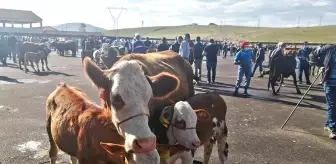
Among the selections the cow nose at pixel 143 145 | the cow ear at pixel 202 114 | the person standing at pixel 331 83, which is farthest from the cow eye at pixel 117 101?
the person standing at pixel 331 83

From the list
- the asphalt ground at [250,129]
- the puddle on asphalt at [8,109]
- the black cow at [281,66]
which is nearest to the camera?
the asphalt ground at [250,129]

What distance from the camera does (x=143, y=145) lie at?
2600 mm

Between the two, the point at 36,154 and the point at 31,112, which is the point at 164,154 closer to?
the point at 36,154

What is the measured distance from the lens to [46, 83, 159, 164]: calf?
3.24m

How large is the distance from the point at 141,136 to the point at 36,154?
4404 mm

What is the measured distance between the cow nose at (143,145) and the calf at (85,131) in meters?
0.09

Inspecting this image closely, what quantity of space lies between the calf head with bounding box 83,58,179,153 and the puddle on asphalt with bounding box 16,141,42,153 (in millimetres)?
4321

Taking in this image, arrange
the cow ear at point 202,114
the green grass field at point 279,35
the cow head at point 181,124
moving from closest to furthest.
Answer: the cow head at point 181,124, the cow ear at point 202,114, the green grass field at point 279,35

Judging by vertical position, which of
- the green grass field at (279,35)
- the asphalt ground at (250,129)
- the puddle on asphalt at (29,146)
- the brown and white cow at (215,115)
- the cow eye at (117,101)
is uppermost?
the green grass field at (279,35)

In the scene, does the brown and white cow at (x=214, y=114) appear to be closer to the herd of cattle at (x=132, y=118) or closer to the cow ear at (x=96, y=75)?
the herd of cattle at (x=132, y=118)

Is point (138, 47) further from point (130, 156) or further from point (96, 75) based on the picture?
point (130, 156)

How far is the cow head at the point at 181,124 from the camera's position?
3.98 metres

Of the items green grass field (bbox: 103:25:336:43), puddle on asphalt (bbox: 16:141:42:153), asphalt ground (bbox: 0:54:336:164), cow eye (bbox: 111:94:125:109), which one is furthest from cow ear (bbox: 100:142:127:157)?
green grass field (bbox: 103:25:336:43)

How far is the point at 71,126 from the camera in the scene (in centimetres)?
374
